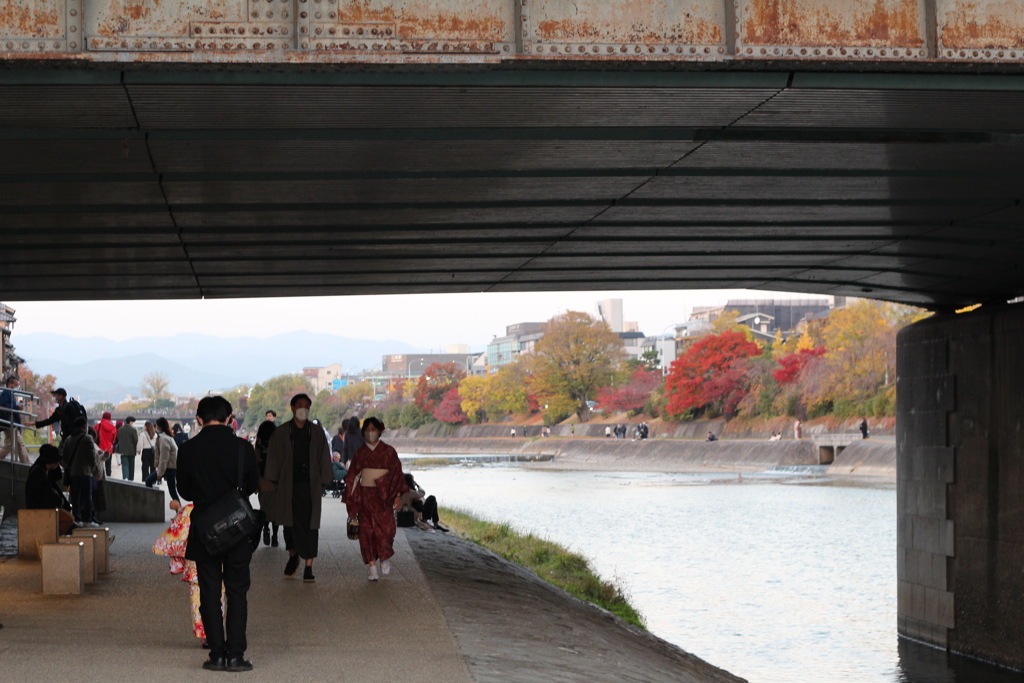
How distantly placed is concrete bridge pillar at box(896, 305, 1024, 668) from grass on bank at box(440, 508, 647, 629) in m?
4.43

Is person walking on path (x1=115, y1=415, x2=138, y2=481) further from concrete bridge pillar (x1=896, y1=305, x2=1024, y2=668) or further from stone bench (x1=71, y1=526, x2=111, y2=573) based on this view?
concrete bridge pillar (x1=896, y1=305, x2=1024, y2=668)

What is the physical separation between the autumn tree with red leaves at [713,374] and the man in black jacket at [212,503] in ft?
209

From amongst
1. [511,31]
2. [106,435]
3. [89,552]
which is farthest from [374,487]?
[106,435]

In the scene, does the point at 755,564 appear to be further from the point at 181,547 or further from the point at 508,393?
the point at 508,393

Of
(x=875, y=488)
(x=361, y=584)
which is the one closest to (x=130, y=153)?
(x=361, y=584)

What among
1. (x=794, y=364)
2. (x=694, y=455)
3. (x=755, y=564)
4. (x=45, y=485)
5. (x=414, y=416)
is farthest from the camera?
(x=414, y=416)

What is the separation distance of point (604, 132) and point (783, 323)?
140 metres

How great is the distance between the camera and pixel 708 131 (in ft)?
26.4

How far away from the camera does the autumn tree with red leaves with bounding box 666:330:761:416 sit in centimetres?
6894

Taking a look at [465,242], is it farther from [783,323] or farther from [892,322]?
[783,323]

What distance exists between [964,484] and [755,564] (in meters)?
9.27

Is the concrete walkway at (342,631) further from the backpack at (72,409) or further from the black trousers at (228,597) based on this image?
the backpack at (72,409)

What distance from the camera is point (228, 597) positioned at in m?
6.29

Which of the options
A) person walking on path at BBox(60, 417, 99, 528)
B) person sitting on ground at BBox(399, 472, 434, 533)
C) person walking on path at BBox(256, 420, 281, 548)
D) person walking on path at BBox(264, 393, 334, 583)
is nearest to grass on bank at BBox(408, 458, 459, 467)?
person sitting on ground at BBox(399, 472, 434, 533)
